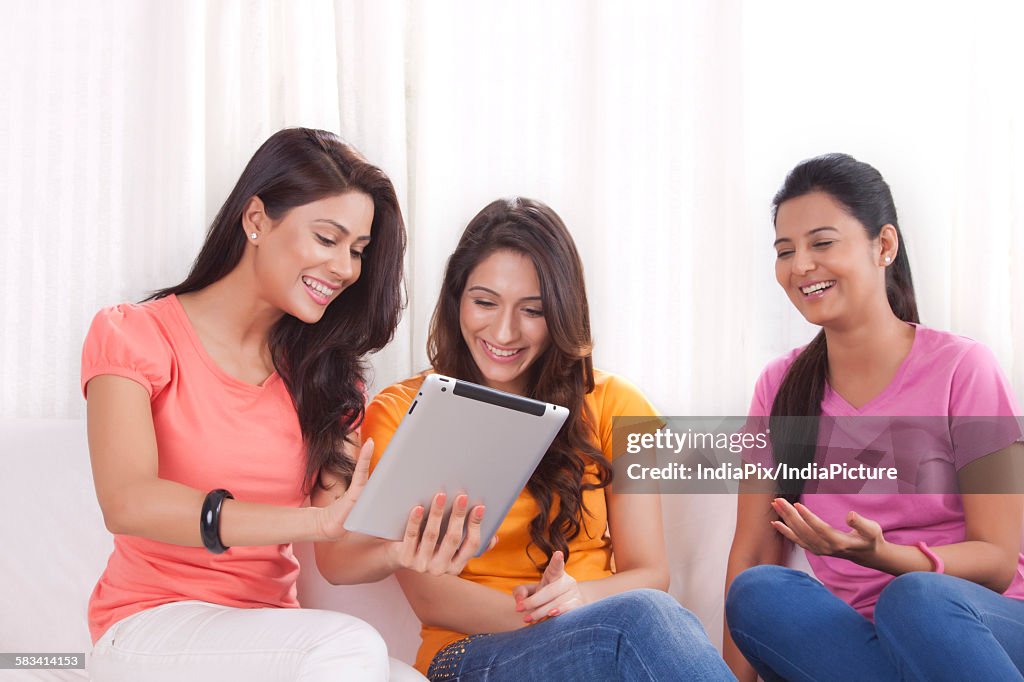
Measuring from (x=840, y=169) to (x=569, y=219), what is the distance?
1.83ft

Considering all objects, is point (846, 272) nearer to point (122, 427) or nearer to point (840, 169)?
point (840, 169)

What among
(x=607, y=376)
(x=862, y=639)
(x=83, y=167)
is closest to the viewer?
(x=862, y=639)

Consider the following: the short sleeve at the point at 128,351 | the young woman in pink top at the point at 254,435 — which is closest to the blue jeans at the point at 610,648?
the young woman in pink top at the point at 254,435

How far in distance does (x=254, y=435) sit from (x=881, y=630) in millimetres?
967

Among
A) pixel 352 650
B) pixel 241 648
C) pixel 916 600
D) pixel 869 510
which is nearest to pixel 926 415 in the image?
pixel 869 510

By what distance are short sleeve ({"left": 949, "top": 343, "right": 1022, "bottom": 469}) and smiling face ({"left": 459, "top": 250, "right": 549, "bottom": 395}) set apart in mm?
699

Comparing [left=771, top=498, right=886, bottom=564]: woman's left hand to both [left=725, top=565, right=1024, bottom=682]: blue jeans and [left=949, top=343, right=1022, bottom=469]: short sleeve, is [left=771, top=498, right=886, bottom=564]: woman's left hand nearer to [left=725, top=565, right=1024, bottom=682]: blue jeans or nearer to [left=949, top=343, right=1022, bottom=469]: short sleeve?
[left=725, top=565, right=1024, bottom=682]: blue jeans

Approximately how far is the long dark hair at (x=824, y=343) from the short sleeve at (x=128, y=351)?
1053mm

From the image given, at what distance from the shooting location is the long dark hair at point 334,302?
148 cm

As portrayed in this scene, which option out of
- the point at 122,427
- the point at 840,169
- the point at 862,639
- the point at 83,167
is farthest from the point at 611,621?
→ the point at 83,167

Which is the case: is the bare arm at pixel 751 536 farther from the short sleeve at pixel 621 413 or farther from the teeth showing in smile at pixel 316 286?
the teeth showing in smile at pixel 316 286

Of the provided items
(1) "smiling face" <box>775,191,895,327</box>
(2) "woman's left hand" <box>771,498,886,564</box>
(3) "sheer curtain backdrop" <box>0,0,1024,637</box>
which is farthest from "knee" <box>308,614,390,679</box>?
(1) "smiling face" <box>775,191,895,327</box>

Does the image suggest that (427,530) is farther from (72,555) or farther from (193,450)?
(72,555)

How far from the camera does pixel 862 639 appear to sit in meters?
1.38
